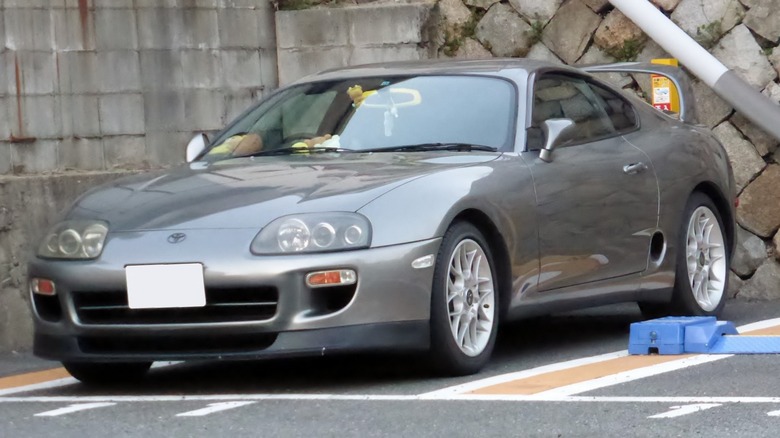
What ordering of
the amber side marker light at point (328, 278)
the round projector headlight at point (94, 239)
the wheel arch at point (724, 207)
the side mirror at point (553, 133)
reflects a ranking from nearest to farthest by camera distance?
the amber side marker light at point (328, 278) → the round projector headlight at point (94, 239) → the side mirror at point (553, 133) → the wheel arch at point (724, 207)

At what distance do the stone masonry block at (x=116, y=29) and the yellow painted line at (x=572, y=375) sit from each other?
14.1 ft

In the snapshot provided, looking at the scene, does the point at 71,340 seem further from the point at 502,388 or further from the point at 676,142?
the point at 676,142

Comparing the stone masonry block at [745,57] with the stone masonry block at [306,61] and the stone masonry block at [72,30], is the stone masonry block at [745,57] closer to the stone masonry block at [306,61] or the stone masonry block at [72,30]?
the stone masonry block at [306,61]

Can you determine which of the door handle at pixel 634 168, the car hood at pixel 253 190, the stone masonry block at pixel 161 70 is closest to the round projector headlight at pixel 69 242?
the car hood at pixel 253 190

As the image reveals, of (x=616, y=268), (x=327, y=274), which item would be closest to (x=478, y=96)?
(x=616, y=268)

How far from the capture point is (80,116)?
32.5ft

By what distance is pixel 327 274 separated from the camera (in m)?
6.16

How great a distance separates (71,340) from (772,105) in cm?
539

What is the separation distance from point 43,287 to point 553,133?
2.33 m

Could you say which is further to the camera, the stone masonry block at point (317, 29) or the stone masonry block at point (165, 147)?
the stone masonry block at point (317, 29)

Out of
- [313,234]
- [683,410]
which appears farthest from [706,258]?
[683,410]

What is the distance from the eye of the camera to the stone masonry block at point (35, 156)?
31.4 ft

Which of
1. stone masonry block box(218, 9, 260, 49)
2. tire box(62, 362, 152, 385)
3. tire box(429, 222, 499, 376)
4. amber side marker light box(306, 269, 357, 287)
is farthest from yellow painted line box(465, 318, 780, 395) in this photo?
stone masonry block box(218, 9, 260, 49)

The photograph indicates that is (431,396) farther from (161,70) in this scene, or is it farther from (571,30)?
(571,30)
